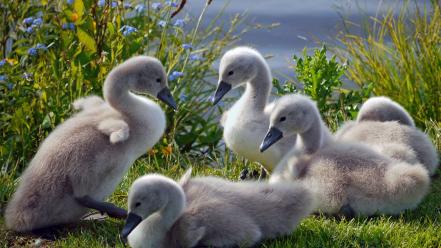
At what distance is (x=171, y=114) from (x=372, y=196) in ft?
10.3

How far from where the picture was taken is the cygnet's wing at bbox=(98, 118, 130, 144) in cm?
624

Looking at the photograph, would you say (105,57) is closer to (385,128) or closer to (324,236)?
(385,128)

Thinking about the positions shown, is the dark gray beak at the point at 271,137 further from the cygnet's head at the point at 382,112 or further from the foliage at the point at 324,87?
the foliage at the point at 324,87

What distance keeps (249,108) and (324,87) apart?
1763 mm

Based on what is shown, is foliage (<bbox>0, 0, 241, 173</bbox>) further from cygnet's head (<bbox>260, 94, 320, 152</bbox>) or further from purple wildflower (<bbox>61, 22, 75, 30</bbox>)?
cygnet's head (<bbox>260, 94, 320, 152</bbox>)

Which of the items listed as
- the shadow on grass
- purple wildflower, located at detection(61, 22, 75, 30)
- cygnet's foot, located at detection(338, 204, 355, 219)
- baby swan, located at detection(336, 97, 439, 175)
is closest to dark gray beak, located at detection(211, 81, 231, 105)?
baby swan, located at detection(336, 97, 439, 175)

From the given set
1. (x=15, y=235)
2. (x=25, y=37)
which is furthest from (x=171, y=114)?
(x=15, y=235)

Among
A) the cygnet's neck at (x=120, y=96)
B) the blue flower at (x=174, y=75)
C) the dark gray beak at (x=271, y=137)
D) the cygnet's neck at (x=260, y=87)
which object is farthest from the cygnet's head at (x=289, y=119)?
the blue flower at (x=174, y=75)

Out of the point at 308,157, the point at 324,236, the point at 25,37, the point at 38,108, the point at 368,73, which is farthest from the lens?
the point at 368,73

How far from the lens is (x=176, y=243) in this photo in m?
5.74

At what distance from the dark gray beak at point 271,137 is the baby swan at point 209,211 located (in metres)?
0.54

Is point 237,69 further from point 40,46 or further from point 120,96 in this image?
point 40,46

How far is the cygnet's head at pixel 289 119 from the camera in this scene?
6.61 m

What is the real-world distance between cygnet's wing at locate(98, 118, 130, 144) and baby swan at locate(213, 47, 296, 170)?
1232mm
